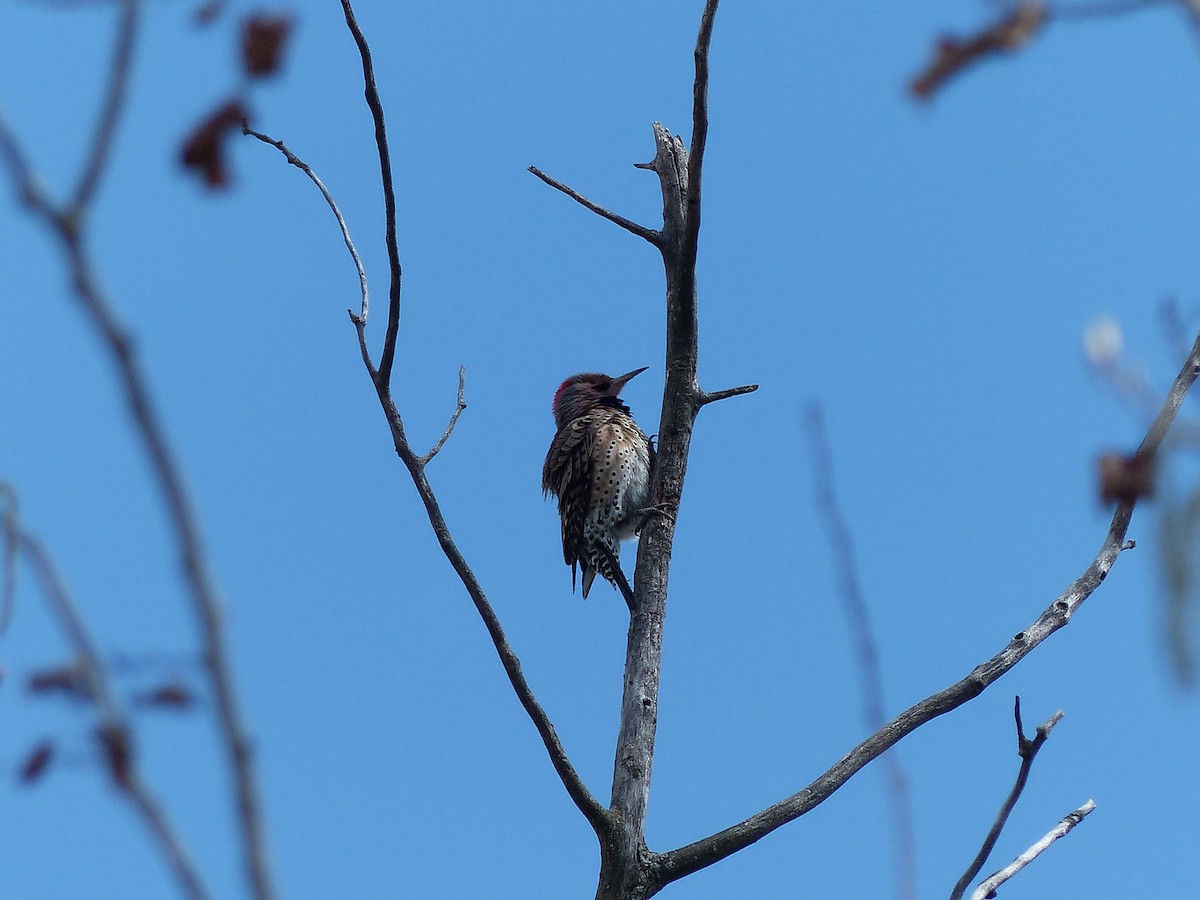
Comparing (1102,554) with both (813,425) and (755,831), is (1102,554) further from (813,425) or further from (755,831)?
(813,425)

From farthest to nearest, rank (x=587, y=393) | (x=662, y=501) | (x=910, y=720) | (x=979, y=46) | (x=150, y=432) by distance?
1. (x=587, y=393)
2. (x=662, y=501)
3. (x=910, y=720)
4. (x=979, y=46)
5. (x=150, y=432)

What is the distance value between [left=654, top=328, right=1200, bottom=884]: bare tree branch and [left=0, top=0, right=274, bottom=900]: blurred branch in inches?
135

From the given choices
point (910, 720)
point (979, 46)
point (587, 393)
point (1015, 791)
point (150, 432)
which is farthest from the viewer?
point (587, 393)

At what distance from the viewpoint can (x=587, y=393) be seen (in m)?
9.41

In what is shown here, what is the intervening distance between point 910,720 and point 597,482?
391cm

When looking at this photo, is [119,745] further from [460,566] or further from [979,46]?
[460,566]

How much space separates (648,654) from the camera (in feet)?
16.2

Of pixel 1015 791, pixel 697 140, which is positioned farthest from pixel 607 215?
pixel 1015 791

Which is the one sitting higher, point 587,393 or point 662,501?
point 587,393

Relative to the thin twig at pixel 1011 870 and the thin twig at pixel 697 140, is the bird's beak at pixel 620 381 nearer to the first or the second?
the thin twig at pixel 697 140

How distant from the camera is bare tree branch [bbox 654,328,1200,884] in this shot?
14.1 ft

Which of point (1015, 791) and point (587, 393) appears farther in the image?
point (587, 393)

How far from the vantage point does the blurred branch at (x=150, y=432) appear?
1.04m

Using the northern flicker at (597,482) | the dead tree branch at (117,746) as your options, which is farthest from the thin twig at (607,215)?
the dead tree branch at (117,746)
